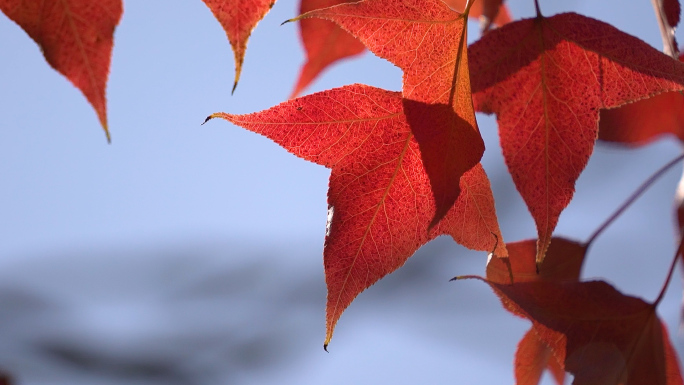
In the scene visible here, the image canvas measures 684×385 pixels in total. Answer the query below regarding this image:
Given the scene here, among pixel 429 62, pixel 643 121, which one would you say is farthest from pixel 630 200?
pixel 429 62

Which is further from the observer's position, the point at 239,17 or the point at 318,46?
the point at 318,46

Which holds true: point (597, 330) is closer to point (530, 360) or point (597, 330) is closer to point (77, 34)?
point (530, 360)

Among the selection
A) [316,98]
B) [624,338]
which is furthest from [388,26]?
[624,338]

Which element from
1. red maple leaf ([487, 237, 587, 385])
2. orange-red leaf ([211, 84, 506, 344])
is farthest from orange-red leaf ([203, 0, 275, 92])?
red maple leaf ([487, 237, 587, 385])

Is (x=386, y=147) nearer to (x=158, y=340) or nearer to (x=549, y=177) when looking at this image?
(x=549, y=177)

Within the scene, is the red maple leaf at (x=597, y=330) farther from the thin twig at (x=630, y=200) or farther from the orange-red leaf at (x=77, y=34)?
the orange-red leaf at (x=77, y=34)

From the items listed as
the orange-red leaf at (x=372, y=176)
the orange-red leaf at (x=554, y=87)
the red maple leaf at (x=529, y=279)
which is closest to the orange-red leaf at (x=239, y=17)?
the orange-red leaf at (x=372, y=176)
